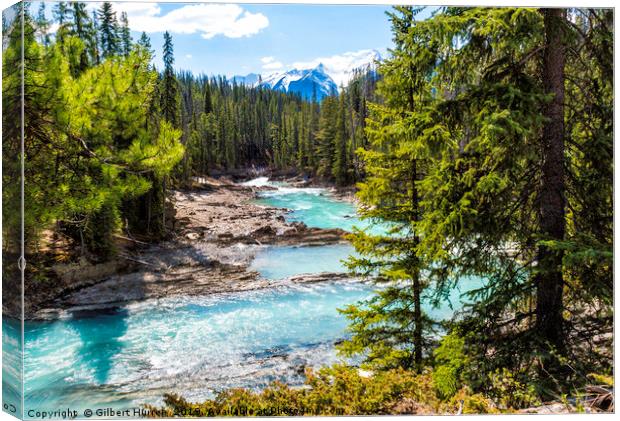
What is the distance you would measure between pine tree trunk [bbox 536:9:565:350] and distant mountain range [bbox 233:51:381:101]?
5.88ft

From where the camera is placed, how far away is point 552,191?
143 inches

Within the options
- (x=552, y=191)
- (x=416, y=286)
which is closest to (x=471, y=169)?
(x=552, y=191)

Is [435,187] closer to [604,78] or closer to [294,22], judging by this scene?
[604,78]

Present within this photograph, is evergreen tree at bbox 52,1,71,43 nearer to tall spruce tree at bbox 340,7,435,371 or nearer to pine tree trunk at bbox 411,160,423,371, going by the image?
tall spruce tree at bbox 340,7,435,371

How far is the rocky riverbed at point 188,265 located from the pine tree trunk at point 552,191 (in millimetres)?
3720

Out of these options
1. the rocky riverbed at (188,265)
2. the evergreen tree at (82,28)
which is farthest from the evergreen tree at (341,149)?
the evergreen tree at (82,28)

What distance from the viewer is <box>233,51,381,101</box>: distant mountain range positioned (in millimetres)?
4938

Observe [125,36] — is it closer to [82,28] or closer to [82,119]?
[82,28]

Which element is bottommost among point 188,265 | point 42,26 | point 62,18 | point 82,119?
point 188,265

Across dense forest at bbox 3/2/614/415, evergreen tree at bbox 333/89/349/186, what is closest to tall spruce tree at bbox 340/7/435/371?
dense forest at bbox 3/2/614/415

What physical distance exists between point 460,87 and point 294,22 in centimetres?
185

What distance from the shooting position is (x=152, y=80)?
5.25m

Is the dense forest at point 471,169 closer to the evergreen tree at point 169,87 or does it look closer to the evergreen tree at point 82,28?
the evergreen tree at point 82,28

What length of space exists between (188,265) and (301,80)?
5.23 metres
